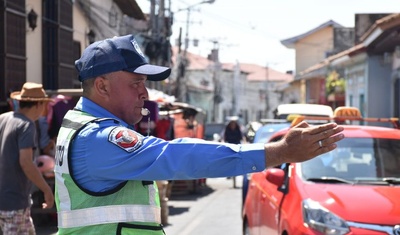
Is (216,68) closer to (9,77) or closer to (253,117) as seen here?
(253,117)

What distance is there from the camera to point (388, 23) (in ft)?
53.6

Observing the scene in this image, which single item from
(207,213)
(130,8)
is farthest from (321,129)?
(130,8)

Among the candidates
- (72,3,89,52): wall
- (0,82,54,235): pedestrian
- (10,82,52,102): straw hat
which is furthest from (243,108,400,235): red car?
(72,3,89,52): wall

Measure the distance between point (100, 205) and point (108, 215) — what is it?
47mm

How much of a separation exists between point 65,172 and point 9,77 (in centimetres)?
995

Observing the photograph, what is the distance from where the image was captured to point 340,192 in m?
6.22

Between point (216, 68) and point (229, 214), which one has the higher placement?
point (216, 68)

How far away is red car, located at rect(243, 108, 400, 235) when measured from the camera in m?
5.76

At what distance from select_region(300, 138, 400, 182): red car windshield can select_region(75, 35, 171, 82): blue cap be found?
13.5 ft

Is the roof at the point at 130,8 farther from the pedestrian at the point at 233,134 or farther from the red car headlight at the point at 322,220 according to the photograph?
the red car headlight at the point at 322,220

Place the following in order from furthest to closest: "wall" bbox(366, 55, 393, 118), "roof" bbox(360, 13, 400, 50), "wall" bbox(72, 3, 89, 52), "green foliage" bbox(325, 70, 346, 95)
Answer: "green foliage" bbox(325, 70, 346, 95) < "wall" bbox(366, 55, 393, 118) < "wall" bbox(72, 3, 89, 52) < "roof" bbox(360, 13, 400, 50)

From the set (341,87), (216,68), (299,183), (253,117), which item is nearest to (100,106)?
(299,183)

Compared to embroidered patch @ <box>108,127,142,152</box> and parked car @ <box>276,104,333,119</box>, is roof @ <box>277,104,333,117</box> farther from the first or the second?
embroidered patch @ <box>108,127,142,152</box>

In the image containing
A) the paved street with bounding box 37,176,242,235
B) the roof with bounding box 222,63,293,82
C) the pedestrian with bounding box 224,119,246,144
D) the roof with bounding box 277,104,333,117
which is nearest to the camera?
the paved street with bounding box 37,176,242,235
